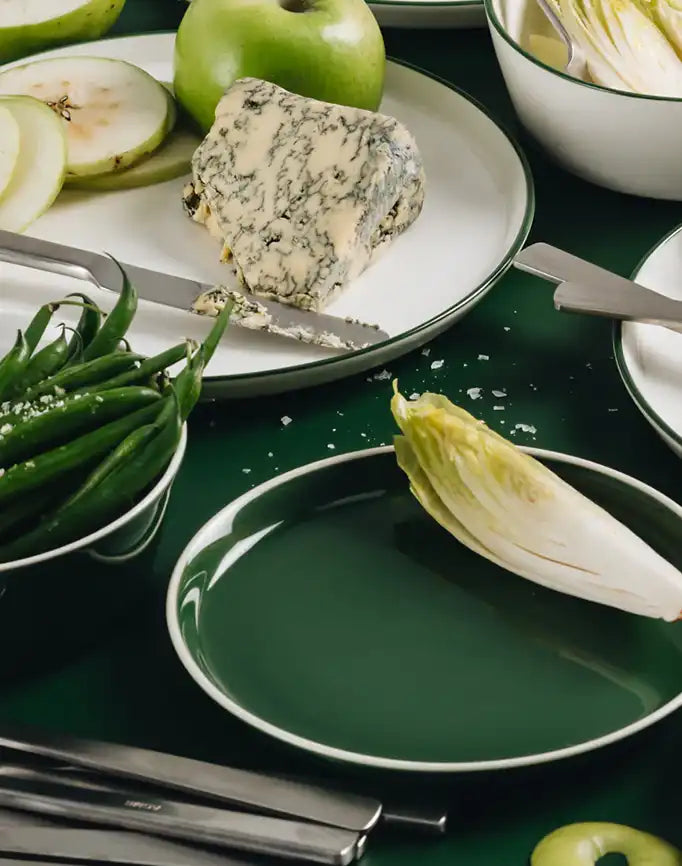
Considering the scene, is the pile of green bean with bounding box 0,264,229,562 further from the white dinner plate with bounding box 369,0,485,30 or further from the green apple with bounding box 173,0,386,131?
the white dinner plate with bounding box 369,0,485,30

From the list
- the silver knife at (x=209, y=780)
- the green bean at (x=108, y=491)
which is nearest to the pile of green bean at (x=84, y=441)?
the green bean at (x=108, y=491)

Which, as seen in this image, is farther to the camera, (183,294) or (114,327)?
(183,294)

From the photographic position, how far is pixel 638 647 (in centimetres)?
83

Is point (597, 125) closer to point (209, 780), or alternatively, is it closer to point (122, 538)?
point (122, 538)

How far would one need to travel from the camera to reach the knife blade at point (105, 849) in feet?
2.35

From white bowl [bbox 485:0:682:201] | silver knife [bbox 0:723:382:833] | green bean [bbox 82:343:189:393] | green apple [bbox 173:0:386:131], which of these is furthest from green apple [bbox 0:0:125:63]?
silver knife [bbox 0:723:382:833]

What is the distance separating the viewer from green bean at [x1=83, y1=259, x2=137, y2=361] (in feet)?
3.07

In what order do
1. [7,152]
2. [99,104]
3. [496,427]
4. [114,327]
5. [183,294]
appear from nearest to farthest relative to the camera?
[114,327]
[496,427]
[183,294]
[7,152]
[99,104]

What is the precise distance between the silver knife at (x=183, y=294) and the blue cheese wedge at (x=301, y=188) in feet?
0.12

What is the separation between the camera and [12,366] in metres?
0.91

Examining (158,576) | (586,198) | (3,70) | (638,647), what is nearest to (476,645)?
(638,647)

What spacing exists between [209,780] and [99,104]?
2.96 feet

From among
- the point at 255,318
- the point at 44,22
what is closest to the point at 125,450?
the point at 255,318

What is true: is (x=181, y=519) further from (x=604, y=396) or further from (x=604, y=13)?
(x=604, y=13)
